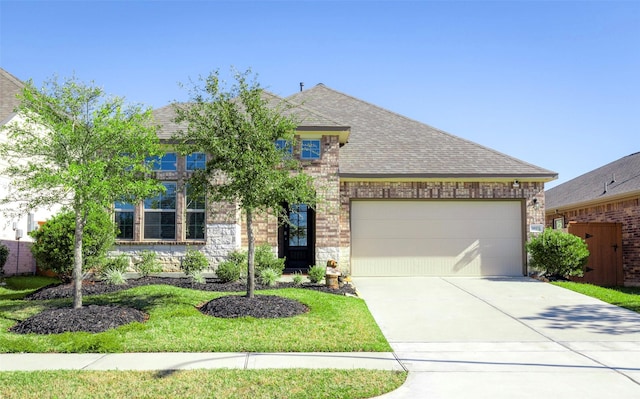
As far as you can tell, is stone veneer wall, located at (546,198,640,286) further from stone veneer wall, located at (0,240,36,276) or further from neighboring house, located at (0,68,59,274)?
stone veneer wall, located at (0,240,36,276)

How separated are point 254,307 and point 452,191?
8.73 m

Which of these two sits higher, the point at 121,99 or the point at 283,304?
the point at 121,99

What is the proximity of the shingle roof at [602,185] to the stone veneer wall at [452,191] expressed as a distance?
3.98 meters

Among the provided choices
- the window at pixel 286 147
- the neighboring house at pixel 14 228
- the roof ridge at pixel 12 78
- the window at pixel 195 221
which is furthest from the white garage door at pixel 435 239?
the roof ridge at pixel 12 78

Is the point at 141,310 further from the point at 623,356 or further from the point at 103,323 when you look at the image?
the point at 623,356

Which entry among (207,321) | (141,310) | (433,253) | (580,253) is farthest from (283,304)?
(580,253)

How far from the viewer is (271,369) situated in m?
6.73

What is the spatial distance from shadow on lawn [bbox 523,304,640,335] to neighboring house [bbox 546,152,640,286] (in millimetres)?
7756

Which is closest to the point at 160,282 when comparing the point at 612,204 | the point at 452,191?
the point at 452,191

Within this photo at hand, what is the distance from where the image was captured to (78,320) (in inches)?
368

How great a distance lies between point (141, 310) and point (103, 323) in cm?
130

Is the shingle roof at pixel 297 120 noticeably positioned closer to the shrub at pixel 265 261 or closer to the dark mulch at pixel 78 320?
the shrub at pixel 265 261

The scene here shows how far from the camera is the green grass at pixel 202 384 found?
19.1 ft

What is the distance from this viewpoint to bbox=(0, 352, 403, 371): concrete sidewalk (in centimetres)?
697
